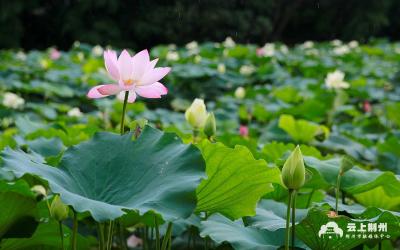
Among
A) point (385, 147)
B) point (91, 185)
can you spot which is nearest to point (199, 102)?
point (91, 185)

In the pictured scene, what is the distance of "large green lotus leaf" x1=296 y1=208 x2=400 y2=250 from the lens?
0.79 metres

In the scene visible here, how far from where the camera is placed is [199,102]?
1243 mm

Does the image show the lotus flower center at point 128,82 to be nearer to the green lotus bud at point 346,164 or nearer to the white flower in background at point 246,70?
the green lotus bud at point 346,164

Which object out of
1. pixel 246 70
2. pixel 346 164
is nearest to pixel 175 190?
pixel 346 164

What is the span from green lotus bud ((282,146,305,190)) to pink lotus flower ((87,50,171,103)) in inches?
8.5

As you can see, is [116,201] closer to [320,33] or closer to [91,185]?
[91,185]

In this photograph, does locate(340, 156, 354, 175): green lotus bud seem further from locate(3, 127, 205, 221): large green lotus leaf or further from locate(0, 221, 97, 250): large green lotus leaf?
locate(0, 221, 97, 250): large green lotus leaf

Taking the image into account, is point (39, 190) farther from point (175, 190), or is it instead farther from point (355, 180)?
point (355, 180)

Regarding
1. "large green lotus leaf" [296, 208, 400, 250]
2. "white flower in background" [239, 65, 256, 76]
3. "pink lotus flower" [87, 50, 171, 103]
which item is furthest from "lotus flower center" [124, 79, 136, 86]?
"white flower in background" [239, 65, 256, 76]

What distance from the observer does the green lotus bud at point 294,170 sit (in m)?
0.81

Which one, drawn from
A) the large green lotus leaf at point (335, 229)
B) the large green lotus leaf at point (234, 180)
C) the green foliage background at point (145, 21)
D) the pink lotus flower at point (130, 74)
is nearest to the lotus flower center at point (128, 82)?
the pink lotus flower at point (130, 74)

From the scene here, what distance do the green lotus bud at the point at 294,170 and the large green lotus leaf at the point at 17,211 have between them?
0.35 meters
